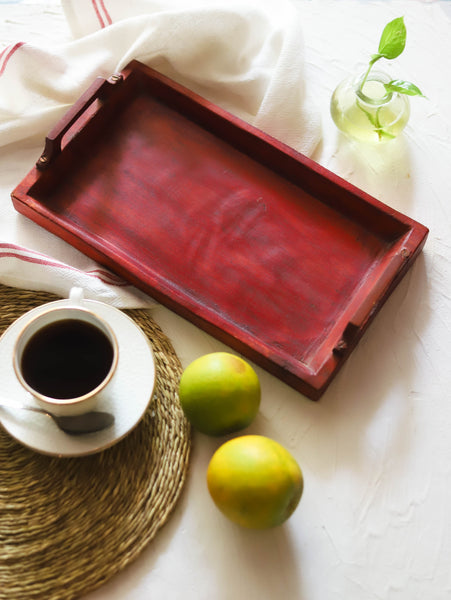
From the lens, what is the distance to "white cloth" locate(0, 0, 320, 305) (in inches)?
36.8

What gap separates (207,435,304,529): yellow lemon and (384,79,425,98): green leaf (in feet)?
1.51

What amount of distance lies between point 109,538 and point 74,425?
13cm

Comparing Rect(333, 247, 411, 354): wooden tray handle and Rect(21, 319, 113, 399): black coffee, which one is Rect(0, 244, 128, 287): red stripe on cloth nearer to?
Rect(21, 319, 113, 399): black coffee

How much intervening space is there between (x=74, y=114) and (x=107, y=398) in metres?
0.36

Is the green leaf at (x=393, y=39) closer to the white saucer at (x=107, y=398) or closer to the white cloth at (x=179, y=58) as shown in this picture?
the white cloth at (x=179, y=58)

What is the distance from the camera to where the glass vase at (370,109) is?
0.91 metres

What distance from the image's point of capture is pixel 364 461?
81 cm

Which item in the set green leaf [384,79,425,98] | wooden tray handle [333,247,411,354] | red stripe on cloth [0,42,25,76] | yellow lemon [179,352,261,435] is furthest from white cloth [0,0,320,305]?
yellow lemon [179,352,261,435]

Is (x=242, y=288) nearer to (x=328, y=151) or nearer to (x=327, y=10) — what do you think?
→ (x=328, y=151)

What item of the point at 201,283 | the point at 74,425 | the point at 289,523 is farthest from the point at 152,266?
the point at 289,523

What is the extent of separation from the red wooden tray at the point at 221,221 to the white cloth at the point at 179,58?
0.16 feet

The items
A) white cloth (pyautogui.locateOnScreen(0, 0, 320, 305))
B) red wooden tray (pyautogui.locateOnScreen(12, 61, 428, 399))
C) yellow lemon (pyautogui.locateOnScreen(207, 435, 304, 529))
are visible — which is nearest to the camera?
yellow lemon (pyautogui.locateOnScreen(207, 435, 304, 529))

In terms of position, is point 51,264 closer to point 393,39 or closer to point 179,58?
point 179,58

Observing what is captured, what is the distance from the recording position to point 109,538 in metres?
0.76
